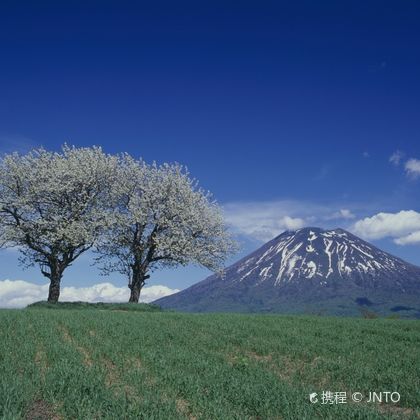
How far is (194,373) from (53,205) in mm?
47010

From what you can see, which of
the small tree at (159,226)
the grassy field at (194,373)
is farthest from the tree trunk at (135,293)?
the grassy field at (194,373)

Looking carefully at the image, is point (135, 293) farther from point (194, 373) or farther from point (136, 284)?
point (194, 373)

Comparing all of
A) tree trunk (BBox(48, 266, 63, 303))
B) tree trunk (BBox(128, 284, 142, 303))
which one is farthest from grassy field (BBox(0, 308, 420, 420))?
tree trunk (BBox(128, 284, 142, 303))

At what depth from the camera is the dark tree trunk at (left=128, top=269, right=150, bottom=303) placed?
5944cm

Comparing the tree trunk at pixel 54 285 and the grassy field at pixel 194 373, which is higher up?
the tree trunk at pixel 54 285

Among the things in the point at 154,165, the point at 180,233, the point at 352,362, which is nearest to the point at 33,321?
the point at 352,362

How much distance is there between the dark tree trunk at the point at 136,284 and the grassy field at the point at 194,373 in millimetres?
31820

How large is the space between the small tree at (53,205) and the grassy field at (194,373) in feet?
96.3

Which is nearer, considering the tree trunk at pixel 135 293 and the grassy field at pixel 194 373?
the grassy field at pixel 194 373

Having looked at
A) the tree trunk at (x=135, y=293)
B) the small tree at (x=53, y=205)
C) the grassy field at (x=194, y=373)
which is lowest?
the grassy field at (x=194, y=373)

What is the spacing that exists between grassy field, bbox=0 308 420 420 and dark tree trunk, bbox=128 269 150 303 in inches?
1253

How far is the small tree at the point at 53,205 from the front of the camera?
2202 inches

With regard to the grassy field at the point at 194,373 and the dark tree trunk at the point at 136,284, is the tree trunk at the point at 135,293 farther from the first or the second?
the grassy field at the point at 194,373

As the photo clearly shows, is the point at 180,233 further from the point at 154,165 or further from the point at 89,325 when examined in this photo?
the point at 89,325
